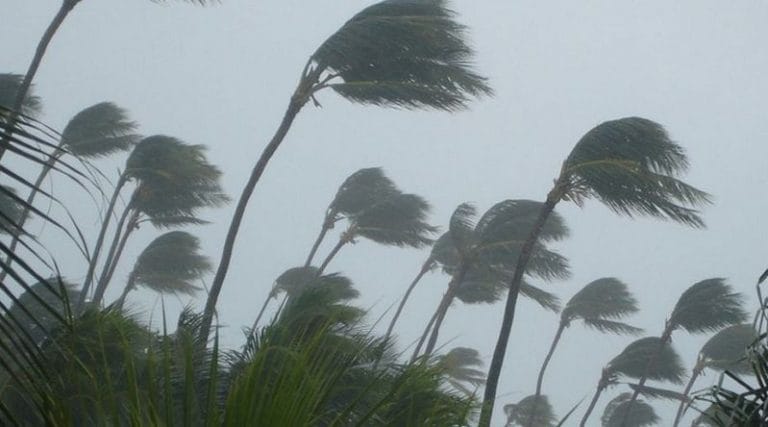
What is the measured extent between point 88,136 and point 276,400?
30.8 meters

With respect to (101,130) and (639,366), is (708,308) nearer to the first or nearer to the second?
(639,366)

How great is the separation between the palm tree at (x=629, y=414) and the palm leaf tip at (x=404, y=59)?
3185 centimetres

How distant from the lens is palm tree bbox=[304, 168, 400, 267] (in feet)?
122

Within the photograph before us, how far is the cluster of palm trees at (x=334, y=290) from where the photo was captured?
2395 mm

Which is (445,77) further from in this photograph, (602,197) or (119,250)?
(119,250)

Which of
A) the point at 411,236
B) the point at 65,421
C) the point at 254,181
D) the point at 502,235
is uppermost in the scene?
the point at 411,236

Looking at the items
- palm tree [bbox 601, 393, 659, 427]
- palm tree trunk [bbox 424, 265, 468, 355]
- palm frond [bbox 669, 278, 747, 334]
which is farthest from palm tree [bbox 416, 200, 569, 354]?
palm tree [bbox 601, 393, 659, 427]

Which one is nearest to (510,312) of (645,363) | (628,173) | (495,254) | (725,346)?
(628,173)

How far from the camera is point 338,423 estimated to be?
8.93ft

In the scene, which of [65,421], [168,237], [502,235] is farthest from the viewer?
[168,237]

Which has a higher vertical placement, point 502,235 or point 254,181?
point 502,235

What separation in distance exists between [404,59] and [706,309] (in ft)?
59.2

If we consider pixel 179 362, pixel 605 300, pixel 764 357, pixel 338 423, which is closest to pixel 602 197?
pixel 179 362

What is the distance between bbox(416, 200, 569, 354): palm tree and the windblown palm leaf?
7.67m
